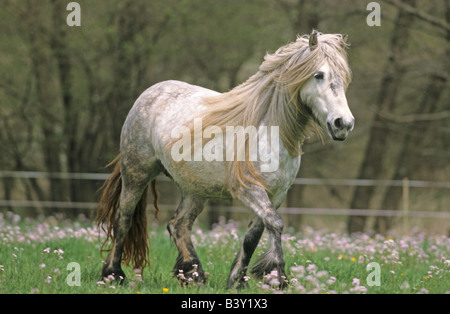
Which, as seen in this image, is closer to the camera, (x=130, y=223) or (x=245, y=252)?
(x=245, y=252)

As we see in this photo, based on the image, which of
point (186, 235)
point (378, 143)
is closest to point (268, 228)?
point (186, 235)

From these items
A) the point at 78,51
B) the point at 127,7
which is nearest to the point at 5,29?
the point at 78,51

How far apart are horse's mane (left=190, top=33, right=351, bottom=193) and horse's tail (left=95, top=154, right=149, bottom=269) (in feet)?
5.04

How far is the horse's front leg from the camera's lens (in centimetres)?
515

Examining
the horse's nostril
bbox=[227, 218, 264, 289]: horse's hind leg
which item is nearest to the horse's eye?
the horse's nostril

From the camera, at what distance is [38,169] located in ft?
57.0

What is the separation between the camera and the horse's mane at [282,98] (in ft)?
17.2

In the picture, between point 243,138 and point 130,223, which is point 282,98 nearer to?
point 243,138

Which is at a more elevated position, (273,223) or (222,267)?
(273,223)

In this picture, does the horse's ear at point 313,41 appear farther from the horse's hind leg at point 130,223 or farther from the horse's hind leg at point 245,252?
the horse's hind leg at point 130,223

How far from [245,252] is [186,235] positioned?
965mm

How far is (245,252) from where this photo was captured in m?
5.56

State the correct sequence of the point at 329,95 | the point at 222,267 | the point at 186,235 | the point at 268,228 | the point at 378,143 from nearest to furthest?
the point at 329,95 < the point at 268,228 < the point at 186,235 < the point at 222,267 < the point at 378,143

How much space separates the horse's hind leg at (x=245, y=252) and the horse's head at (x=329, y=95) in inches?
41.4
